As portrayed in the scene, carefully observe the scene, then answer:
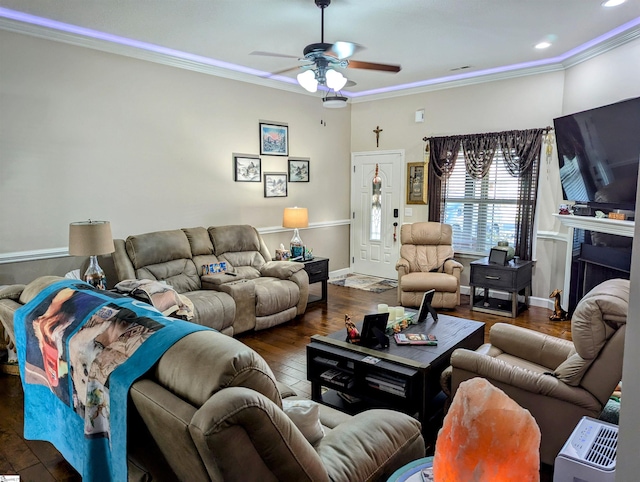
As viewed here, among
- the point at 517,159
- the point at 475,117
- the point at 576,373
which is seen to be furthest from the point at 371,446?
the point at 475,117

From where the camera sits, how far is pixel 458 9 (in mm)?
3498

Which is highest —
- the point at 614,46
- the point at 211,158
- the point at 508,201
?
the point at 614,46

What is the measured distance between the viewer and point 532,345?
9.03 feet

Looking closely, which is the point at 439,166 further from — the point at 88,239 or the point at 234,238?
the point at 88,239

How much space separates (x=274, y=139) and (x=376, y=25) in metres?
2.44

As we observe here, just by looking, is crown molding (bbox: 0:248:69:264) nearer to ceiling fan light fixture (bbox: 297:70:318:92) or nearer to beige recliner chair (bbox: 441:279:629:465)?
ceiling fan light fixture (bbox: 297:70:318:92)

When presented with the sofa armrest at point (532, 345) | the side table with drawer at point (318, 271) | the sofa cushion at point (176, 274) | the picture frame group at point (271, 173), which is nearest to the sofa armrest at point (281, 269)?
the side table with drawer at point (318, 271)

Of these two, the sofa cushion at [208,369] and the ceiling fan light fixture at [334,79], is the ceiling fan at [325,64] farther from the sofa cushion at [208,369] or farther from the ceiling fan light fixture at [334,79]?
the sofa cushion at [208,369]

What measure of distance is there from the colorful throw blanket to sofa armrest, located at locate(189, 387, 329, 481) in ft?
1.22

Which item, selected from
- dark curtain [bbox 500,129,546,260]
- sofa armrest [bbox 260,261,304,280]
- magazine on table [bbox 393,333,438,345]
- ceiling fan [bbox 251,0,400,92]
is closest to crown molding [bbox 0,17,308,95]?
ceiling fan [bbox 251,0,400,92]

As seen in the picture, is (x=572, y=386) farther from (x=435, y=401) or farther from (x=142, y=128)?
(x=142, y=128)

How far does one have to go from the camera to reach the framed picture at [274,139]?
5.82 metres

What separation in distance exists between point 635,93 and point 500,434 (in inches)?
171

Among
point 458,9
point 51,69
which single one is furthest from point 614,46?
point 51,69
